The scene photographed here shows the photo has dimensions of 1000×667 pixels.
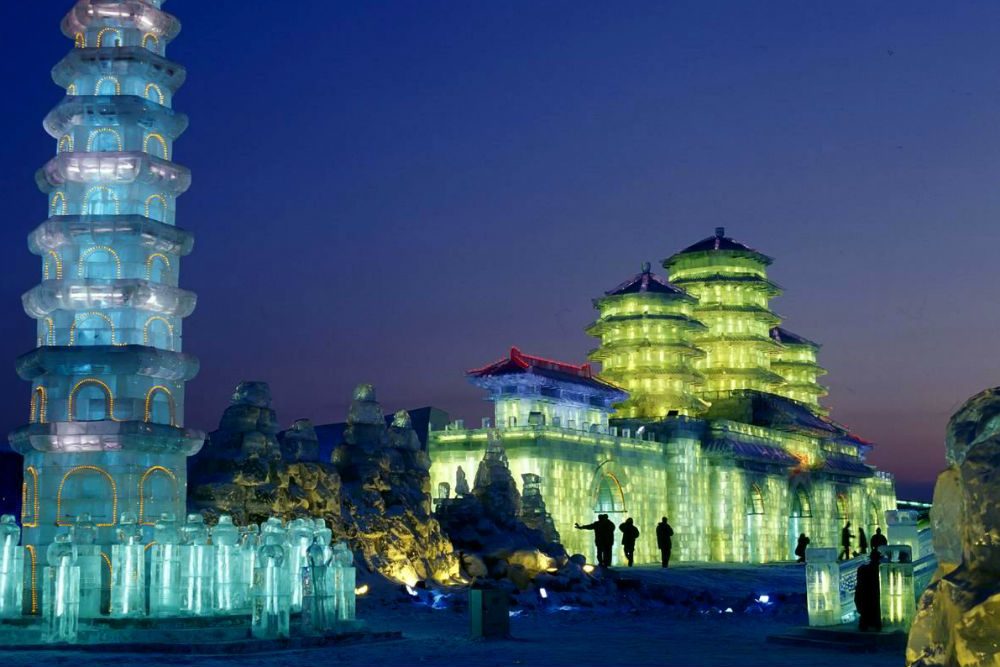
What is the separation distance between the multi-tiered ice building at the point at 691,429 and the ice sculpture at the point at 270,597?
2255 cm

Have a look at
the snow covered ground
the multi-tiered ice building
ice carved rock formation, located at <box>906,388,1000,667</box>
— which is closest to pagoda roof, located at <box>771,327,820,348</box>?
the multi-tiered ice building

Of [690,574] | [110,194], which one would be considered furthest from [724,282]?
[110,194]

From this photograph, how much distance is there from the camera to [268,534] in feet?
64.5

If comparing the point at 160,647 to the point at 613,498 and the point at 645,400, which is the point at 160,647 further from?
the point at 645,400

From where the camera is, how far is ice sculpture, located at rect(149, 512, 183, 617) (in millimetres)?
20250

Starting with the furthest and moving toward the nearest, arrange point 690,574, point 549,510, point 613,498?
point 613,498
point 549,510
point 690,574

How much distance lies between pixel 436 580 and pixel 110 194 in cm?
1277

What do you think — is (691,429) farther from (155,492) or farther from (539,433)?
(155,492)

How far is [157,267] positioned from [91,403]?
9.07ft

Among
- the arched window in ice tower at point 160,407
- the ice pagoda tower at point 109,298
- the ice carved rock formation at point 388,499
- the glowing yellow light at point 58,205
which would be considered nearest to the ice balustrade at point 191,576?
the ice pagoda tower at point 109,298

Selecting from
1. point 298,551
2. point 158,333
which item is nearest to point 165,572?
point 298,551

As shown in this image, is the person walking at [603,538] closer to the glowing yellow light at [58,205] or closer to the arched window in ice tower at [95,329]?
the arched window in ice tower at [95,329]

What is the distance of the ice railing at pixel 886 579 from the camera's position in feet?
65.5

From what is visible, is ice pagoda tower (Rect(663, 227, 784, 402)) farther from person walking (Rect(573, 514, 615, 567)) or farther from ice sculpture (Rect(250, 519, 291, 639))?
ice sculpture (Rect(250, 519, 291, 639))
